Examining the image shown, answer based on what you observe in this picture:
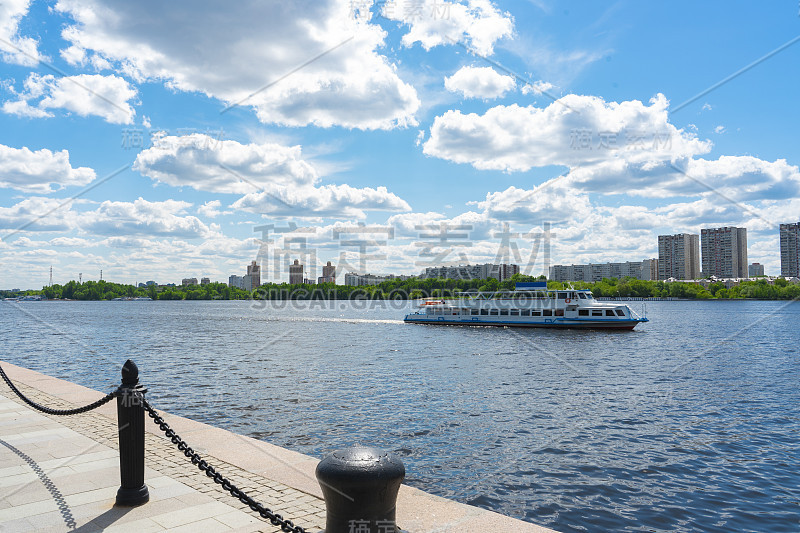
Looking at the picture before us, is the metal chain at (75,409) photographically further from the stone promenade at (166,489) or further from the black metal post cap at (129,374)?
the stone promenade at (166,489)

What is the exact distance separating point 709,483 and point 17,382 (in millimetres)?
17123

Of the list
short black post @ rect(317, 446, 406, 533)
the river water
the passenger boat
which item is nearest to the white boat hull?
the passenger boat

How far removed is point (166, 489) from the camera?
675cm

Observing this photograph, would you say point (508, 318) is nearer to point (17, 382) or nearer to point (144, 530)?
point (17, 382)

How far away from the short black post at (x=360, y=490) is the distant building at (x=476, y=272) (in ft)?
457

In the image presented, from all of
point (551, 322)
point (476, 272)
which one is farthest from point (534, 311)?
point (476, 272)

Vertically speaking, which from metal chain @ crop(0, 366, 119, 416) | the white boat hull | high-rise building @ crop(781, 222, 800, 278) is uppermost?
high-rise building @ crop(781, 222, 800, 278)

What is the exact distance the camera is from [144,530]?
5.48 meters

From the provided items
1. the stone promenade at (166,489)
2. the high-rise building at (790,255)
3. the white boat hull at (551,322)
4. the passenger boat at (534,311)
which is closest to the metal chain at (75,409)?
the stone promenade at (166,489)

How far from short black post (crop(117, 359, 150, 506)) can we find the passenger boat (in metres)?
57.8

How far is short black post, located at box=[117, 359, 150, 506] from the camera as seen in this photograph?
19.5ft

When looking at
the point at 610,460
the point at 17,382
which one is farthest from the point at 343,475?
the point at 17,382

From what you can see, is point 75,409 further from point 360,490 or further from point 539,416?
point 539,416

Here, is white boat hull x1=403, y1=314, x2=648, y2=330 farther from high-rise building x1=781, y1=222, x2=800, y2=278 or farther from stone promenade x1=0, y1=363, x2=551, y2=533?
high-rise building x1=781, y1=222, x2=800, y2=278
